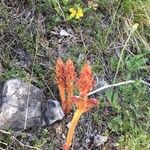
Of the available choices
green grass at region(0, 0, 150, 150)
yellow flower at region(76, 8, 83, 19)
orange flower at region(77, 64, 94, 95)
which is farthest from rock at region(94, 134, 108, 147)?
yellow flower at region(76, 8, 83, 19)

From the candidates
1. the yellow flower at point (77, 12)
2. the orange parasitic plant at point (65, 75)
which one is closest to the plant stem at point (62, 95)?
the orange parasitic plant at point (65, 75)

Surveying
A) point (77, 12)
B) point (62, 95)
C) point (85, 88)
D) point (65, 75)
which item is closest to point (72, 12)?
point (77, 12)

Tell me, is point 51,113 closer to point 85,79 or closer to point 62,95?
point 62,95

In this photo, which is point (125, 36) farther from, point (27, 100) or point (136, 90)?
point (27, 100)

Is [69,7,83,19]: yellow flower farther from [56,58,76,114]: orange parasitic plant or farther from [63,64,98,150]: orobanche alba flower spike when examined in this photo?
[63,64,98,150]: orobanche alba flower spike

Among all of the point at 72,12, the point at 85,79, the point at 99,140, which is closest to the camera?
the point at 85,79

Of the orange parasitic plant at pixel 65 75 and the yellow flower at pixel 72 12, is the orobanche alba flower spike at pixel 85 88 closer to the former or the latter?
the orange parasitic plant at pixel 65 75
